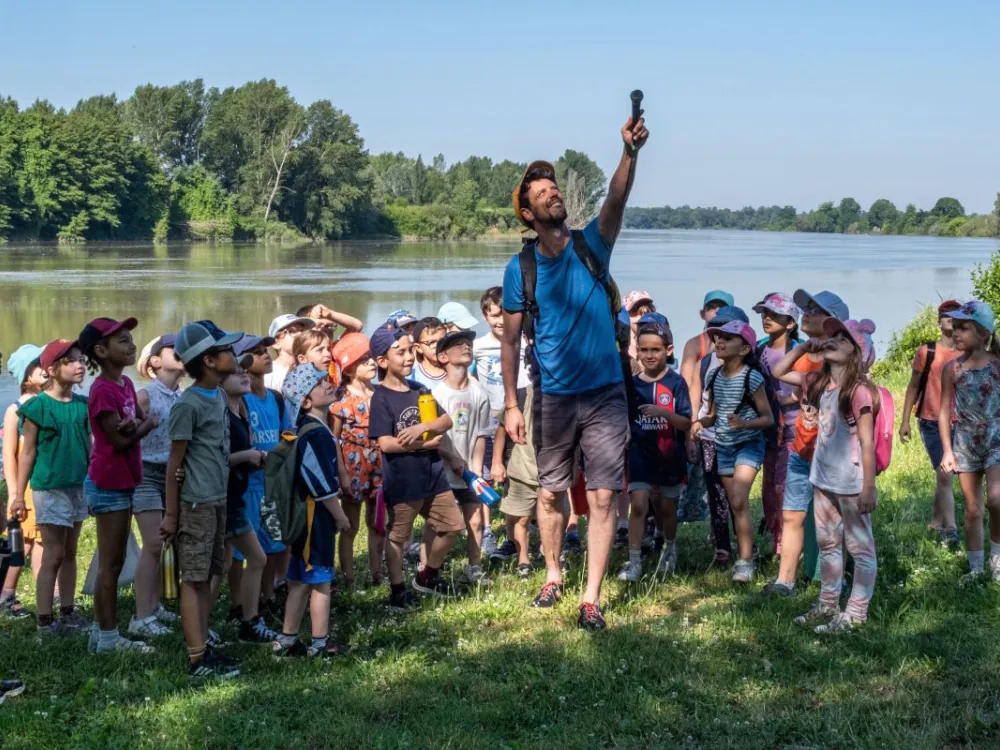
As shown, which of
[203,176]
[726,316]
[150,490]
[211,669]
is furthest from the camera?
[203,176]

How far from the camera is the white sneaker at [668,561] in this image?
257 inches

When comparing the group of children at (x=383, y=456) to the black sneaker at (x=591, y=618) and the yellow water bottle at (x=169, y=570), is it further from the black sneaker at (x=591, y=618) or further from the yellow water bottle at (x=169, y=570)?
the black sneaker at (x=591, y=618)

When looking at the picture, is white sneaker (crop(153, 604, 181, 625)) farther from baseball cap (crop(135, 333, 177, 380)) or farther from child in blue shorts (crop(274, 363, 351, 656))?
baseball cap (crop(135, 333, 177, 380))

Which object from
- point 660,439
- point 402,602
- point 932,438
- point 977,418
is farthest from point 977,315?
point 402,602

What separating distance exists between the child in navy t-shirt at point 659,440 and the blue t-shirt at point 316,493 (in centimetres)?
202

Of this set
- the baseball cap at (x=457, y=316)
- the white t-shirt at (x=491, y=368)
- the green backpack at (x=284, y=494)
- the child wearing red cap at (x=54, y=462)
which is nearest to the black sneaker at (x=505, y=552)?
the white t-shirt at (x=491, y=368)

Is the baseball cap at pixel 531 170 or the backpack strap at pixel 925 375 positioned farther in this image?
the backpack strap at pixel 925 375

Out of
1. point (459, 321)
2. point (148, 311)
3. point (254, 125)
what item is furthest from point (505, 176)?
point (459, 321)

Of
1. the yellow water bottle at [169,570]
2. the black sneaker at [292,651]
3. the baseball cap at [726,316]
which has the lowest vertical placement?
the black sneaker at [292,651]

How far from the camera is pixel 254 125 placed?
9300 cm

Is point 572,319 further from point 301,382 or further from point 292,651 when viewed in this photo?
point 292,651

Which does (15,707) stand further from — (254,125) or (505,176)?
(505,176)

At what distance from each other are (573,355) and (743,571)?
1768mm

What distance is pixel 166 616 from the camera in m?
6.20
